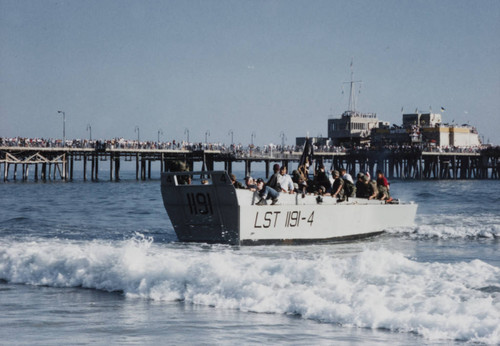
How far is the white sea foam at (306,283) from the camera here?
10125 millimetres

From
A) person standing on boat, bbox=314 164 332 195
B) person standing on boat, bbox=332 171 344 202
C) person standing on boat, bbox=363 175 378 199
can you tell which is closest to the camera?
person standing on boat, bbox=332 171 344 202

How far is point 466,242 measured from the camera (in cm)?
2162

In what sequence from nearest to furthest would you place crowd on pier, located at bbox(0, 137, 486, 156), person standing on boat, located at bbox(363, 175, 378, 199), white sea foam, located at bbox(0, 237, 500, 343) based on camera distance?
1. white sea foam, located at bbox(0, 237, 500, 343)
2. person standing on boat, located at bbox(363, 175, 378, 199)
3. crowd on pier, located at bbox(0, 137, 486, 156)

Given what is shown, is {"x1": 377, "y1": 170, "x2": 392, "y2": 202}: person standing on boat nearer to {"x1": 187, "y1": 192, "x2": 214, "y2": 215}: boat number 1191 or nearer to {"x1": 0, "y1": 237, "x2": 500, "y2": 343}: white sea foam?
{"x1": 187, "y1": 192, "x2": 214, "y2": 215}: boat number 1191

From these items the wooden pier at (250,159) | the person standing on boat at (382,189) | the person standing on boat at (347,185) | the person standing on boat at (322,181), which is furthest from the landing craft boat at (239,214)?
the wooden pier at (250,159)

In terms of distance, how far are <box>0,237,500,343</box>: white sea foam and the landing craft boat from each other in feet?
6.18

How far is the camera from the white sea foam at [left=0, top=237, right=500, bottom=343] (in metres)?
10.1

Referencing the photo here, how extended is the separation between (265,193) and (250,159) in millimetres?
76420

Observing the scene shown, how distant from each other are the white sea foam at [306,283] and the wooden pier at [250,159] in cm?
6406

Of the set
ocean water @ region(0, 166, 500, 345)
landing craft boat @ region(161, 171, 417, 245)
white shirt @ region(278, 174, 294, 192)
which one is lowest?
ocean water @ region(0, 166, 500, 345)

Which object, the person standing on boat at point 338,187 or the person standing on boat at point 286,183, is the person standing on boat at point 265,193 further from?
the person standing on boat at point 338,187

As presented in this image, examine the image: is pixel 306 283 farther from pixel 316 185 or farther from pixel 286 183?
pixel 316 185

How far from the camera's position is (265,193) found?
1842 centimetres

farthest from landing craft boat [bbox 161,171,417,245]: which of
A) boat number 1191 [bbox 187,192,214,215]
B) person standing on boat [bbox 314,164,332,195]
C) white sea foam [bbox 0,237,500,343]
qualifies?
white sea foam [bbox 0,237,500,343]
